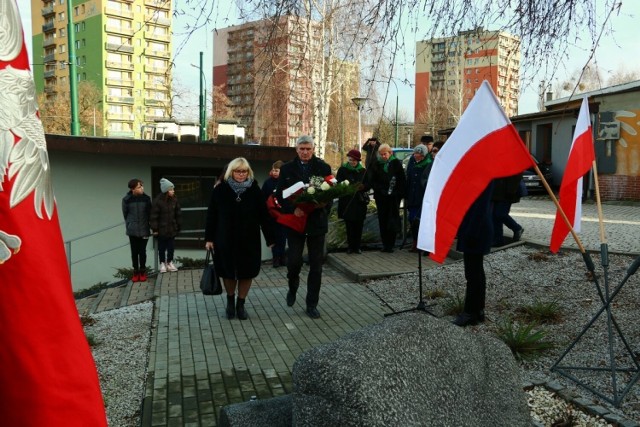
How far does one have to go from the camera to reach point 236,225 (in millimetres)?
6750

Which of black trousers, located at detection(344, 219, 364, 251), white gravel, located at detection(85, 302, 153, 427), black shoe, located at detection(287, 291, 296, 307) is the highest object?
black trousers, located at detection(344, 219, 364, 251)

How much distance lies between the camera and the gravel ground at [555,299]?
5.05 m

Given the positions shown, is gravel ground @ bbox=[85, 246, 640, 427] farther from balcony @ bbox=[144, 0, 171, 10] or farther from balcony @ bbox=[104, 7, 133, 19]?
balcony @ bbox=[104, 7, 133, 19]

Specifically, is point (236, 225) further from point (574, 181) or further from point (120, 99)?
point (120, 99)

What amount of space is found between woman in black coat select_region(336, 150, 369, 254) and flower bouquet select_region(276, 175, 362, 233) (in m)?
3.17

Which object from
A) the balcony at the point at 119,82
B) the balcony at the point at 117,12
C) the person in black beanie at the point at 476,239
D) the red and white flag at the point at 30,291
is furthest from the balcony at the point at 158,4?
the balcony at the point at 119,82

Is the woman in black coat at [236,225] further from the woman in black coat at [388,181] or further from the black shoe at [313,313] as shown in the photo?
the woman in black coat at [388,181]

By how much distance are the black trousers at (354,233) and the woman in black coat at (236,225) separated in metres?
4.53

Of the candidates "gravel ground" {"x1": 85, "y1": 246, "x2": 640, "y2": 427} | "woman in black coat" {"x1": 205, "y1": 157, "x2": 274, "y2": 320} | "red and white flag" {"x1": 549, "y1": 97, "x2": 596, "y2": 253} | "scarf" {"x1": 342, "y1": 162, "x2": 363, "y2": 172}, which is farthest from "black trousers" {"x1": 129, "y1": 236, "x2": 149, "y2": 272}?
"red and white flag" {"x1": 549, "y1": 97, "x2": 596, "y2": 253}

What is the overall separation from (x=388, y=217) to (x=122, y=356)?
20.3ft

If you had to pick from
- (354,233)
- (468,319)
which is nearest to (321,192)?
(468,319)

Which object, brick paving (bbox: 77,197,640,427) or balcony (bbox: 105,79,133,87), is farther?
balcony (bbox: 105,79,133,87)

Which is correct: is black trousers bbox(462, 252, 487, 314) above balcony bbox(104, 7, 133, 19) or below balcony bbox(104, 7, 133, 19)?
below

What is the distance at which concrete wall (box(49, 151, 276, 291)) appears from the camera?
48.1 feet
